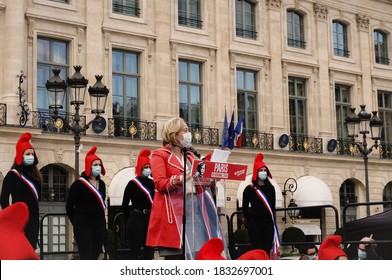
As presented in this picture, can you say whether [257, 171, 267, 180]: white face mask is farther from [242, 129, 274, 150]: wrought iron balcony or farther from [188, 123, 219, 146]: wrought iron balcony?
[242, 129, 274, 150]: wrought iron balcony

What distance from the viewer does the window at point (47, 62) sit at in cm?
2422

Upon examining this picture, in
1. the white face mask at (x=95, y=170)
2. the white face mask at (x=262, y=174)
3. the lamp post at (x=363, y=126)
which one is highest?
the lamp post at (x=363, y=126)

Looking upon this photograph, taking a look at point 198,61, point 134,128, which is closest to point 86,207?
point 134,128

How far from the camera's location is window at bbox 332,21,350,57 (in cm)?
3281

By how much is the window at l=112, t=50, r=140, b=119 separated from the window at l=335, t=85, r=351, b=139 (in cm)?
965

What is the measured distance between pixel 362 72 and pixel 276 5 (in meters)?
5.29

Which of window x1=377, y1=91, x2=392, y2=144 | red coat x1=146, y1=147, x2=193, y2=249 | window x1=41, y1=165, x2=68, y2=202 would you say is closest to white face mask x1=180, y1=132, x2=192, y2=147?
red coat x1=146, y1=147, x2=193, y2=249

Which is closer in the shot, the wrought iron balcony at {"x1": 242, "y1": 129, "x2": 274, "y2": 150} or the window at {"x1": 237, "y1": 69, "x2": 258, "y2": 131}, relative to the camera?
the wrought iron balcony at {"x1": 242, "y1": 129, "x2": 274, "y2": 150}

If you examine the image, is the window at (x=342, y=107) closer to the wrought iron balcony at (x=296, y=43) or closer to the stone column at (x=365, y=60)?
the stone column at (x=365, y=60)

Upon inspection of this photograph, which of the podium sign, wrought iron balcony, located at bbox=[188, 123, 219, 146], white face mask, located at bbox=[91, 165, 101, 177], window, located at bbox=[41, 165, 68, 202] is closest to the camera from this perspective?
the podium sign

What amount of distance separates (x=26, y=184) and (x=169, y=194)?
109 inches

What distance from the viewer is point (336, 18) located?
107 ft

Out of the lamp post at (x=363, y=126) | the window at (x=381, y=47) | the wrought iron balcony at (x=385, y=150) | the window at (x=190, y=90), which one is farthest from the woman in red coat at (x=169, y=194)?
the window at (x=381, y=47)

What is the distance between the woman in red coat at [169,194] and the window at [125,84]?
60.7ft
